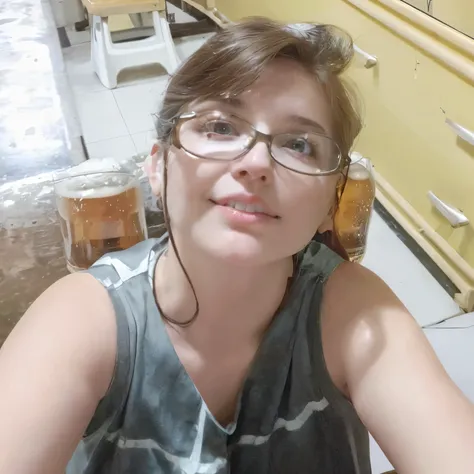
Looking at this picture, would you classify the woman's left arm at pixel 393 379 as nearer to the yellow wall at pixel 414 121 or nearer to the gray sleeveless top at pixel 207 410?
the gray sleeveless top at pixel 207 410

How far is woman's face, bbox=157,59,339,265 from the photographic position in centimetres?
69

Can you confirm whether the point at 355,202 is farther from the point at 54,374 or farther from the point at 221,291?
the point at 54,374

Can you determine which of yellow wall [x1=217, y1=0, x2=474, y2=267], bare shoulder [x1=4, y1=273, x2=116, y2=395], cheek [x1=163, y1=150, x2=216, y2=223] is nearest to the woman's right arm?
bare shoulder [x1=4, y1=273, x2=116, y2=395]

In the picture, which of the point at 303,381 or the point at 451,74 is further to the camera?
the point at 451,74

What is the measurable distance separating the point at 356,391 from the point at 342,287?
0.49ft

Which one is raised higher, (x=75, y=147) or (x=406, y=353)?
(x=406, y=353)

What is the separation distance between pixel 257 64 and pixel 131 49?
2.76 meters

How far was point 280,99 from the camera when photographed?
718 millimetres

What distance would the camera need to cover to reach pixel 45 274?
43.5 inches

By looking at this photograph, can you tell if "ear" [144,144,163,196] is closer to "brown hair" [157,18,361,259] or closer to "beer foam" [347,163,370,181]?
"brown hair" [157,18,361,259]

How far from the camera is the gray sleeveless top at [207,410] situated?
784mm

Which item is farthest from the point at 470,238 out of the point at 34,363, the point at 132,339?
the point at 34,363

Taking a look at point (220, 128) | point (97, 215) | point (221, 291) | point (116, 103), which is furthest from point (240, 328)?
point (116, 103)

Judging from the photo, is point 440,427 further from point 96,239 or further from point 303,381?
point 96,239
